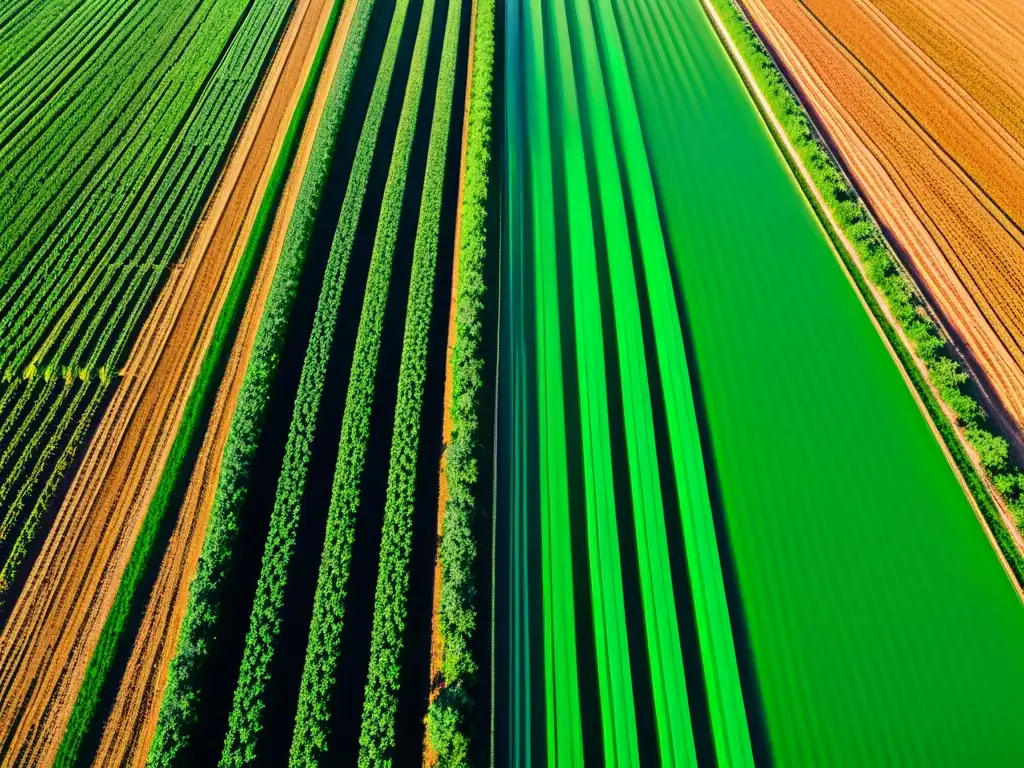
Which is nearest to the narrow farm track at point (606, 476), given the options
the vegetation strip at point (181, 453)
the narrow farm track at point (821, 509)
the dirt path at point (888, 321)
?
the narrow farm track at point (821, 509)

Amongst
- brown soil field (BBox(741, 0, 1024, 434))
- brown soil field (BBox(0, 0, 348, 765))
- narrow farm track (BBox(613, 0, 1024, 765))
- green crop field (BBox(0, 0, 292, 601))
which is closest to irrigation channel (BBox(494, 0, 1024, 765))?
narrow farm track (BBox(613, 0, 1024, 765))

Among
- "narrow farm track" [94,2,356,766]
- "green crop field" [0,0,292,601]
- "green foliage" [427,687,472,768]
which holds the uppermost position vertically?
"green crop field" [0,0,292,601]

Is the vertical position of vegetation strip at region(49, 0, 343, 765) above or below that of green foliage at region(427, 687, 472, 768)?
above

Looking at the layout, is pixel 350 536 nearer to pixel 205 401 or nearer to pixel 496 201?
pixel 205 401

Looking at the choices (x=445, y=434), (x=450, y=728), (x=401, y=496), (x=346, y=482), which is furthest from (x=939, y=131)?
(x=450, y=728)

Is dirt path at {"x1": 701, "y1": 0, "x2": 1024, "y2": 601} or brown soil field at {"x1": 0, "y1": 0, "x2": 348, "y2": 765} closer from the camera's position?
brown soil field at {"x1": 0, "y1": 0, "x2": 348, "y2": 765}

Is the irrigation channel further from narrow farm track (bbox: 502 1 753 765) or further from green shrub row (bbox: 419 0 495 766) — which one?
green shrub row (bbox: 419 0 495 766)

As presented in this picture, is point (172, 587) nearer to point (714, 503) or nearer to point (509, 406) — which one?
point (509, 406)
